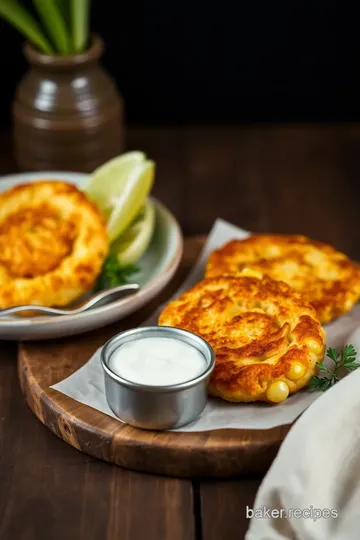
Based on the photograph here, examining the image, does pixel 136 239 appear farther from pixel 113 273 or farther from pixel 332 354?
pixel 332 354

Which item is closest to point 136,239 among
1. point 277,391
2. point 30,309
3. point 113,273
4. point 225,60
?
point 113,273

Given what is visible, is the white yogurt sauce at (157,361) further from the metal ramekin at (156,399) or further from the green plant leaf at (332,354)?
the green plant leaf at (332,354)

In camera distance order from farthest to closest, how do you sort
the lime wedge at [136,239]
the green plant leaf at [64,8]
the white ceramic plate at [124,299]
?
the green plant leaf at [64,8] < the lime wedge at [136,239] < the white ceramic plate at [124,299]

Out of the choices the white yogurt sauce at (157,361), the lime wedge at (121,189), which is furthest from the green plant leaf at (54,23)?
the white yogurt sauce at (157,361)

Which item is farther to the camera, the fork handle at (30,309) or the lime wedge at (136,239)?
the lime wedge at (136,239)

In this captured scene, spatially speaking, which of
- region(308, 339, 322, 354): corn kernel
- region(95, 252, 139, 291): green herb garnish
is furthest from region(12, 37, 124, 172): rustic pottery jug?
region(308, 339, 322, 354): corn kernel

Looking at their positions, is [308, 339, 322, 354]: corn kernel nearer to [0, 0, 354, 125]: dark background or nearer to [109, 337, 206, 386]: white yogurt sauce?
[109, 337, 206, 386]: white yogurt sauce
